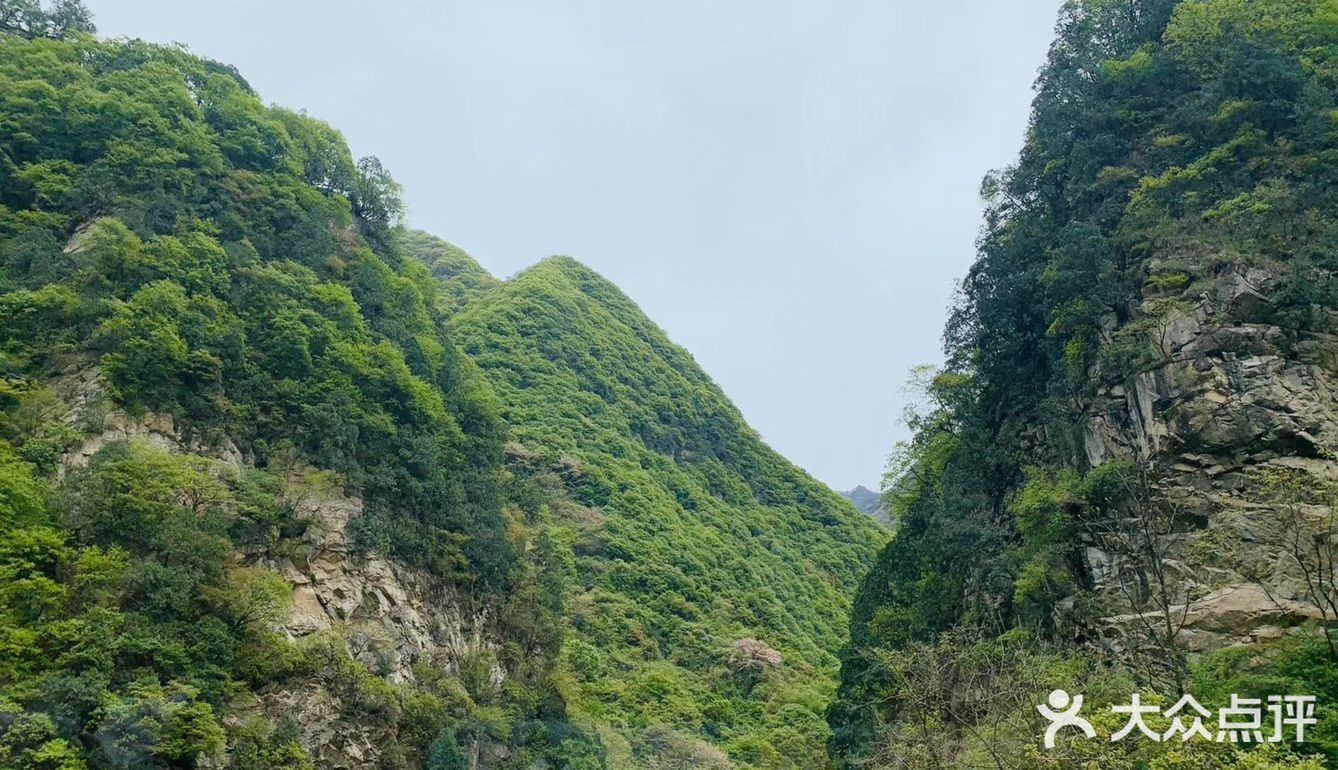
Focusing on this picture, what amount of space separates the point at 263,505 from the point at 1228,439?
75.5 ft

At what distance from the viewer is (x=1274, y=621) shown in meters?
15.1

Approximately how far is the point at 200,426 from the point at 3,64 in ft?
53.1

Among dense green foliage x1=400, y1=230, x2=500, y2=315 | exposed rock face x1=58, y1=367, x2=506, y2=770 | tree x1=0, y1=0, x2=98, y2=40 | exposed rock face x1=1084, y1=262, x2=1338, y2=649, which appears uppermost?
dense green foliage x1=400, y1=230, x2=500, y2=315

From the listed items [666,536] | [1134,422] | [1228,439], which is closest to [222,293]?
[1134,422]

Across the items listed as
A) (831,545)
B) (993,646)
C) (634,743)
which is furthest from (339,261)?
(831,545)

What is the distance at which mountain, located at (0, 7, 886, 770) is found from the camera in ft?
58.2

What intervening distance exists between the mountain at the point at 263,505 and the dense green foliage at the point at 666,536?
1.04 feet

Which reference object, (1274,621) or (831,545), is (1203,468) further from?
(831,545)

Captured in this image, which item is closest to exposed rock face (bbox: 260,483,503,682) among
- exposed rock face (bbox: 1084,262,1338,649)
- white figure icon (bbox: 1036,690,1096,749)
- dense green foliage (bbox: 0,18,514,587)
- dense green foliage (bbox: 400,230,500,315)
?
dense green foliage (bbox: 0,18,514,587)

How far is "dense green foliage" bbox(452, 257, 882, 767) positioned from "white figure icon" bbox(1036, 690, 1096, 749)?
69.3 ft

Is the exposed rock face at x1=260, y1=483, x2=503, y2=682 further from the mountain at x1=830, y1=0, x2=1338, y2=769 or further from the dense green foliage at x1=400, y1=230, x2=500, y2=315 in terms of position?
the dense green foliage at x1=400, y1=230, x2=500, y2=315

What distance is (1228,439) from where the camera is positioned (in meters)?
18.3

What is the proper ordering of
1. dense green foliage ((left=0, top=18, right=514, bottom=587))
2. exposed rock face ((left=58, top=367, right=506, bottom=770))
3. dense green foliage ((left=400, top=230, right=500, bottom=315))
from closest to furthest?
exposed rock face ((left=58, top=367, right=506, bottom=770))
dense green foliage ((left=0, top=18, right=514, bottom=587))
dense green foliage ((left=400, top=230, right=500, bottom=315))

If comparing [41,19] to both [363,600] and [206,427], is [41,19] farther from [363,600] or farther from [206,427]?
[363,600]
